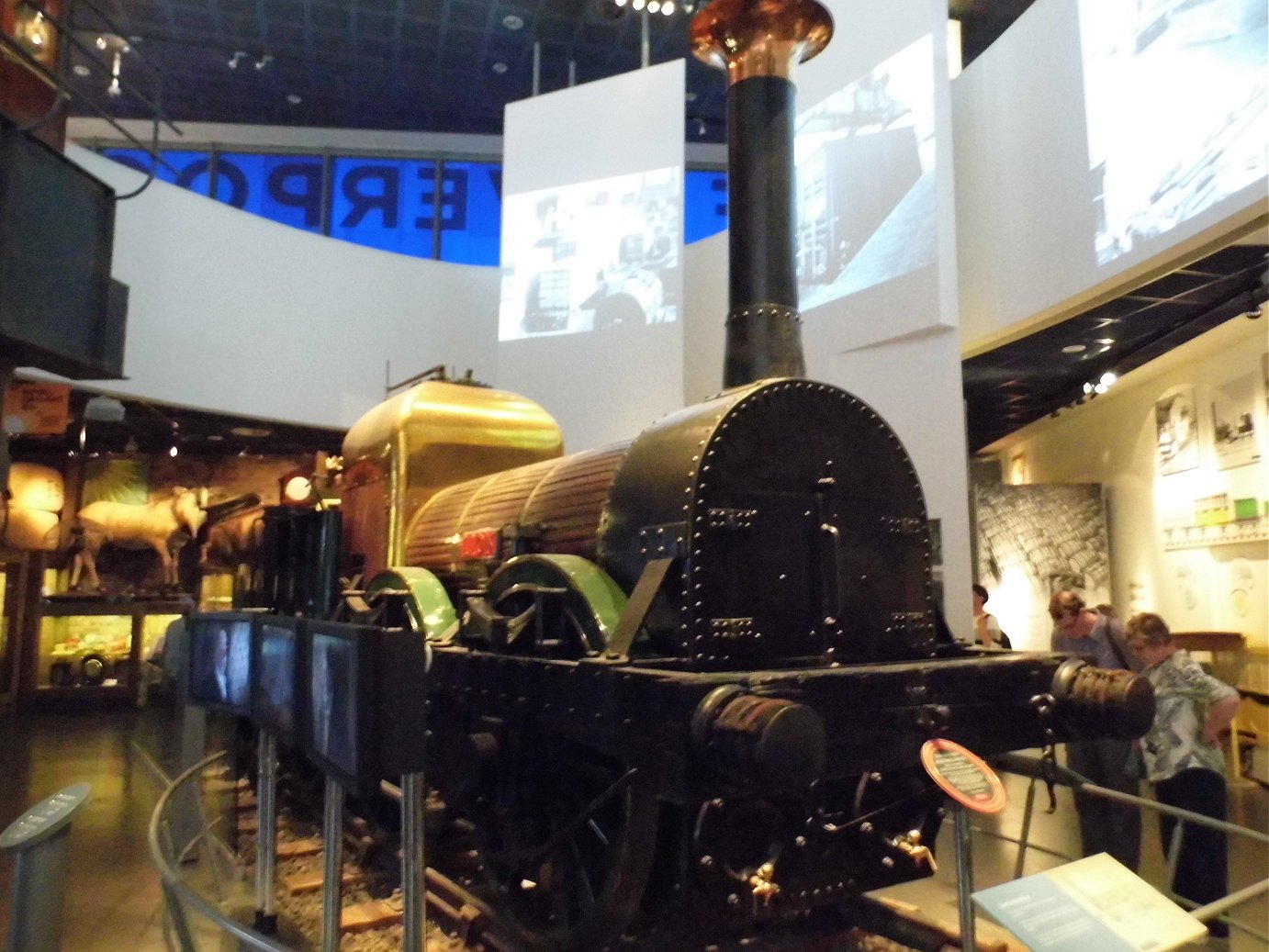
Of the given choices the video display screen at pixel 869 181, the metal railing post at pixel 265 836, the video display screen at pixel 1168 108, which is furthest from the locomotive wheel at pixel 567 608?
the video display screen at pixel 869 181

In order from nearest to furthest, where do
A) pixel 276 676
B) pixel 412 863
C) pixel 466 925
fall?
pixel 412 863 < pixel 276 676 < pixel 466 925

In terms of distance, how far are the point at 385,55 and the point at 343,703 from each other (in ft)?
40.6

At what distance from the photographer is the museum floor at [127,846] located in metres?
4.22

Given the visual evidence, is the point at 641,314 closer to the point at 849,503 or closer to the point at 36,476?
the point at 849,503

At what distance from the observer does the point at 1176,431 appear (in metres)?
8.30

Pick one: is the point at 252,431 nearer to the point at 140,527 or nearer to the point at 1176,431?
the point at 140,527

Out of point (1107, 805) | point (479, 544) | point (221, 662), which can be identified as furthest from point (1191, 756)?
point (221, 662)

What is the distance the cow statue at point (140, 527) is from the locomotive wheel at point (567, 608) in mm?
10014

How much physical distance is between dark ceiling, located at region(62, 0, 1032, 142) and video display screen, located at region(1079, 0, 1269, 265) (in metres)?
5.16

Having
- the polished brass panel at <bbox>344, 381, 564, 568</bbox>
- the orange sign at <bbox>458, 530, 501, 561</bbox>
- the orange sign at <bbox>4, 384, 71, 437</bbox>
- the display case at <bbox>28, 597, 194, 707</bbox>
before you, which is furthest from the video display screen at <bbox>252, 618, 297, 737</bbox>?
the display case at <bbox>28, 597, 194, 707</bbox>

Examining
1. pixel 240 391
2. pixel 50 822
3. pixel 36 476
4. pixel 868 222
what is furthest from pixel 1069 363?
pixel 36 476

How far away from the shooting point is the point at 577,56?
41.8 ft

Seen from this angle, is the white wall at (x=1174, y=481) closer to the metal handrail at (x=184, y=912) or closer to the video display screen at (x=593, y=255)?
the video display screen at (x=593, y=255)

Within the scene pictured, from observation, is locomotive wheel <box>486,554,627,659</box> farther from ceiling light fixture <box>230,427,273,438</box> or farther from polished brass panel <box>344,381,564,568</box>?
ceiling light fixture <box>230,427,273,438</box>
